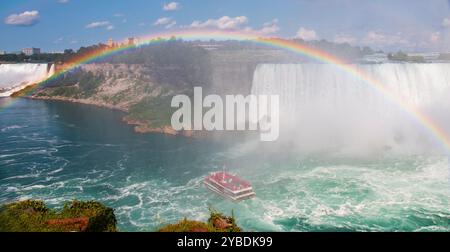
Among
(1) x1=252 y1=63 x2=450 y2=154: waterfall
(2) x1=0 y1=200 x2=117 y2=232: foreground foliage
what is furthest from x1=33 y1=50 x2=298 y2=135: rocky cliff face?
(2) x1=0 y1=200 x2=117 y2=232: foreground foliage

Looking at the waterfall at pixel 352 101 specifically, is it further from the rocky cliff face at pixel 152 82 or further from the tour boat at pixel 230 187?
the tour boat at pixel 230 187

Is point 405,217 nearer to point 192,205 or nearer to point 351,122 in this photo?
point 192,205

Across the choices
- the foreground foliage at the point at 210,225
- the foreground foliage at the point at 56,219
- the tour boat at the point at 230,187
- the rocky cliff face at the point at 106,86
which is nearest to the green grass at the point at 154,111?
the rocky cliff face at the point at 106,86

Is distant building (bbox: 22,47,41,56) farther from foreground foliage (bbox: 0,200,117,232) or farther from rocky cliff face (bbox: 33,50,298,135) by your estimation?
foreground foliage (bbox: 0,200,117,232)

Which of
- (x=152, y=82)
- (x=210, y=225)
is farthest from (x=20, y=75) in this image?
(x=210, y=225)

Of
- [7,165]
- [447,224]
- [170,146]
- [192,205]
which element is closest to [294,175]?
[192,205]

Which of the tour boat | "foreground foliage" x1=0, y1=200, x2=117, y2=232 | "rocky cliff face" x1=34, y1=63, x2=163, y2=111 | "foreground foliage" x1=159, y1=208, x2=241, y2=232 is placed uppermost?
"rocky cliff face" x1=34, y1=63, x2=163, y2=111

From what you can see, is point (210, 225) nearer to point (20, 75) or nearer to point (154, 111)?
point (154, 111)
